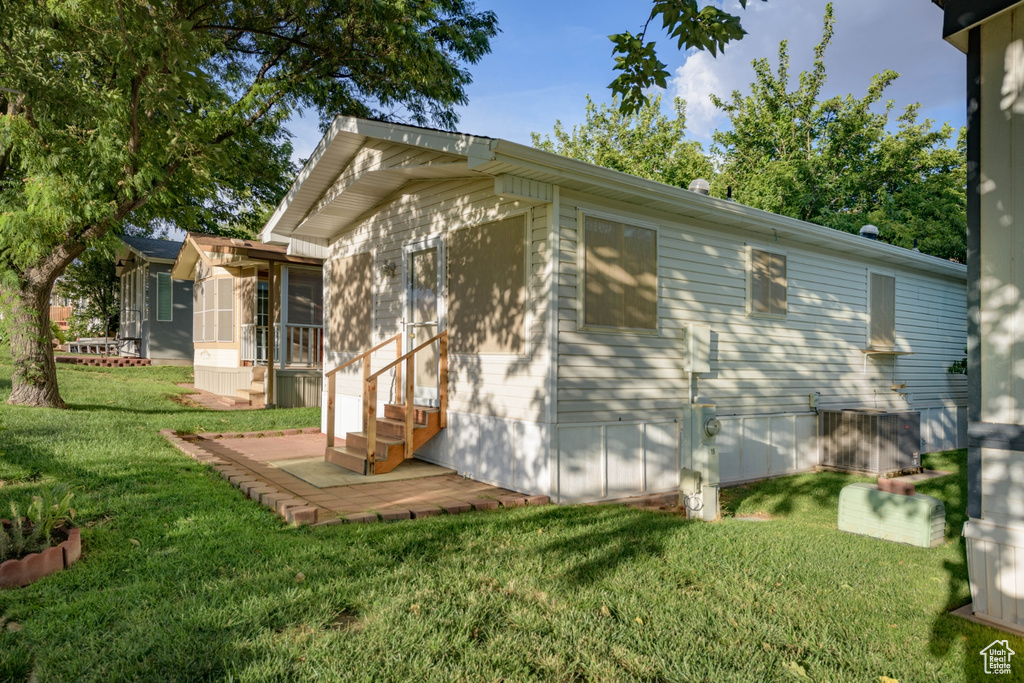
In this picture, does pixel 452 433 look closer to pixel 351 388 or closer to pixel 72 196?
pixel 351 388

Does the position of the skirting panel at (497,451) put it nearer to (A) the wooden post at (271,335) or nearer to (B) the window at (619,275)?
(B) the window at (619,275)

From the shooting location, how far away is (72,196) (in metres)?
8.91

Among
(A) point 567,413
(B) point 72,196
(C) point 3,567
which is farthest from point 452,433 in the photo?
(B) point 72,196

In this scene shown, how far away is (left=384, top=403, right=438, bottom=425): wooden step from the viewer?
24.7 feet

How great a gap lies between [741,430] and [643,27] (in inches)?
216

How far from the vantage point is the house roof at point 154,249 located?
19.5 meters

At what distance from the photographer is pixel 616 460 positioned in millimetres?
6742

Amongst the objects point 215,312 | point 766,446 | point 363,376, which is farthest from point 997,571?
point 215,312

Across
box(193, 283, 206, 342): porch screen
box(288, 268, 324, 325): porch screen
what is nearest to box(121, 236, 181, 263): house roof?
box(193, 283, 206, 342): porch screen

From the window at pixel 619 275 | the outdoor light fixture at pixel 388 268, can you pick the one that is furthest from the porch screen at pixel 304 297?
the window at pixel 619 275

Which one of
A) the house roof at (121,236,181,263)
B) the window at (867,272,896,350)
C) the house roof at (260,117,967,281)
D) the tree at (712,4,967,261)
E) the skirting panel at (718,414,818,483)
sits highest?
the tree at (712,4,967,261)

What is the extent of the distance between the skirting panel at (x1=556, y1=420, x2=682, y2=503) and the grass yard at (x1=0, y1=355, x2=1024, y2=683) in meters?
0.57

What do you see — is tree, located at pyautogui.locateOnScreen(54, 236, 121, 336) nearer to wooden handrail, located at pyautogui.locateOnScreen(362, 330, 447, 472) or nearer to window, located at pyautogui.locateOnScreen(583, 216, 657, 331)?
wooden handrail, located at pyautogui.locateOnScreen(362, 330, 447, 472)

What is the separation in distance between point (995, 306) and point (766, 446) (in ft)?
17.6
